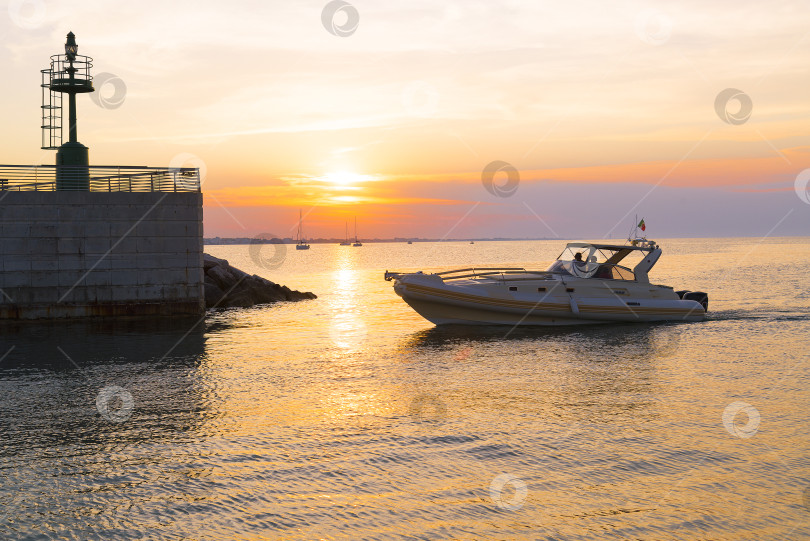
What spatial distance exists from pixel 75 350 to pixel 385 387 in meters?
9.76

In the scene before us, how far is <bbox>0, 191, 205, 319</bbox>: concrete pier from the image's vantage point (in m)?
24.5

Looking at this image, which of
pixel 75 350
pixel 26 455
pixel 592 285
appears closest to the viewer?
pixel 26 455

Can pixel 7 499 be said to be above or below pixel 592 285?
below

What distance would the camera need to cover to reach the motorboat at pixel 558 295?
917 inches

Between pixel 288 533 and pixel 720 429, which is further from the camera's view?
pixel 720 429

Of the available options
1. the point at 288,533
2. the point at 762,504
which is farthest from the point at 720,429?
the point at 288,533

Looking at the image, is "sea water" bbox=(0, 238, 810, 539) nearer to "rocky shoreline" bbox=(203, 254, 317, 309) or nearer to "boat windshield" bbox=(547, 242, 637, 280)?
"boat windshield" bbox=(547, 242, 637, 280)

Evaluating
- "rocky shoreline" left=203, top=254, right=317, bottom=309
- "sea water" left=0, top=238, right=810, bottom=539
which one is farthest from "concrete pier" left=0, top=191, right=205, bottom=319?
"rocky shoreline" left=203, top=254, right=317, bottom=309

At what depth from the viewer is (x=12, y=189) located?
988 inches

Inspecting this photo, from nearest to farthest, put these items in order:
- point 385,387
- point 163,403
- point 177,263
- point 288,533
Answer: point 288,533, point 163,403, point 385,387, point 177,263

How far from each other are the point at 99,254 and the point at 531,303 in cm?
1572

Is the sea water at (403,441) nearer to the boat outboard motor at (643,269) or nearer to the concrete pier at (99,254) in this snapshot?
the concrete pier at (99,254)

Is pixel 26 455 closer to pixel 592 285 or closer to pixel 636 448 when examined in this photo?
pixel 636 448

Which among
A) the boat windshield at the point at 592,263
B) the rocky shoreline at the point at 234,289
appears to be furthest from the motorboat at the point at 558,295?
the rocky shoreline at the point at 234,289
